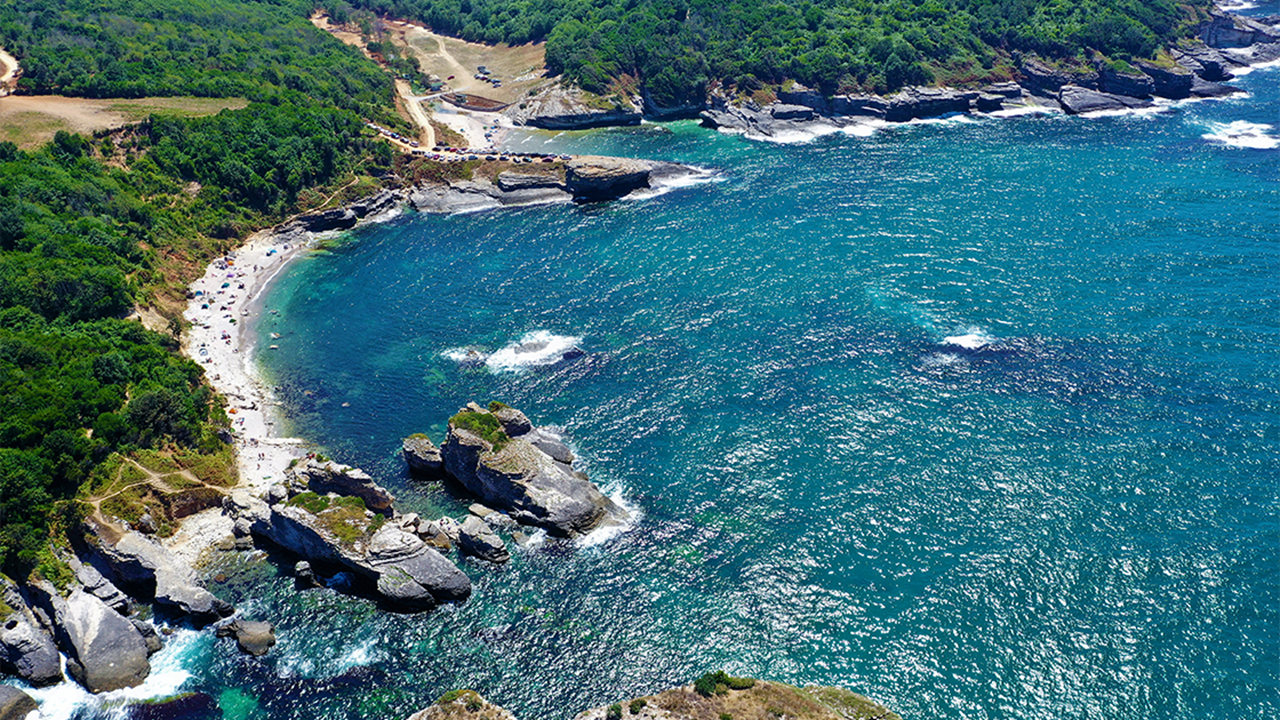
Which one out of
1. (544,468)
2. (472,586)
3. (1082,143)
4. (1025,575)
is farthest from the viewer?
(1082,143)

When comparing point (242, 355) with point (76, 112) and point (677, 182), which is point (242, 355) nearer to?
point (76, 112)

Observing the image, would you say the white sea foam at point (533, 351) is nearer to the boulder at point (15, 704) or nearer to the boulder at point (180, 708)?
the boulder at point (180, 708)

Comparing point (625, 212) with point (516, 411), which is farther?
point (625, 212)

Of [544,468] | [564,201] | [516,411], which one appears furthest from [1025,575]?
[564,201]

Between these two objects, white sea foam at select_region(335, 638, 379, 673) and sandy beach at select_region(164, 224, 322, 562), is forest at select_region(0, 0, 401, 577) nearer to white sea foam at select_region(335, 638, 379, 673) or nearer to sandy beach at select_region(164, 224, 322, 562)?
sandy beach at select_region(164, 224, 322, 562)

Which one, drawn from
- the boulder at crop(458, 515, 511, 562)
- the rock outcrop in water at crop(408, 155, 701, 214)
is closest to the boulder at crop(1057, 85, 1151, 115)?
the rock outcrop in water at crop(408, 155, 701, 214)

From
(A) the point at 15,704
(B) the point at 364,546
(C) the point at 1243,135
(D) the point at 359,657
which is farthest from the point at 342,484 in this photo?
(C) the point at 1243,135

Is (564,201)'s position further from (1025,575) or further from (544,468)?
(1025,575)
